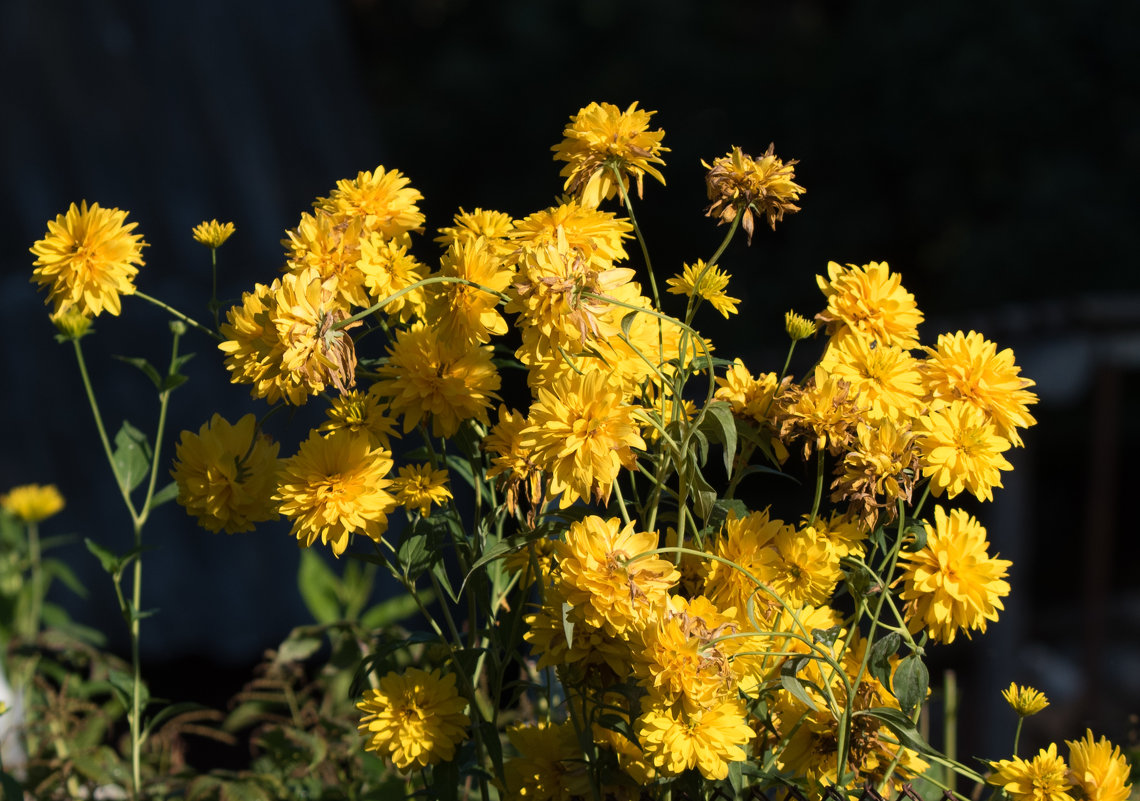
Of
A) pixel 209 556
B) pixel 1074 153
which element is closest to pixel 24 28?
pixel 209 556

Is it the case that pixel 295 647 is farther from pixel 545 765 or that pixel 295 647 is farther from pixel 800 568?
pixel 800 568

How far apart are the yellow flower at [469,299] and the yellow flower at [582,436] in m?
0.08

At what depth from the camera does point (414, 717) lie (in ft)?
2.95

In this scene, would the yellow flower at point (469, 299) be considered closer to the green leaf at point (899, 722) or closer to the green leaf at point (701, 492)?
the green leaf at point (701, 492)

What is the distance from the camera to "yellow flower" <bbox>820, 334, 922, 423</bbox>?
0.86 m

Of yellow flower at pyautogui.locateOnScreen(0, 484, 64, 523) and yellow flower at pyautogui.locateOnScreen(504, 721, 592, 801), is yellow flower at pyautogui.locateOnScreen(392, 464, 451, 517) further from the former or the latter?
yellow flower at pyautogui.locateOnScreen(0, 484, 64, 523)

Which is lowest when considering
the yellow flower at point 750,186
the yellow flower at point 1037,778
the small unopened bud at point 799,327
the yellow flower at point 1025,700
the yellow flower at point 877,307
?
the yellow flower at point 1037,778

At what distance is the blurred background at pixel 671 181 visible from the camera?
3.69 meters

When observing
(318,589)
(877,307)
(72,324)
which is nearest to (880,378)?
(877,307)

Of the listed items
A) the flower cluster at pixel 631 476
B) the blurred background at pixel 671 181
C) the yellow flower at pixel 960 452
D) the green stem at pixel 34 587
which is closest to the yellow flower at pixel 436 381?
the flower cluster at pixel 631 476

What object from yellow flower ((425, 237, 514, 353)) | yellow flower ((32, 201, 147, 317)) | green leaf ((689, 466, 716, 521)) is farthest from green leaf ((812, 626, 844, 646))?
yellow flower ((32, 201, 147, 317))

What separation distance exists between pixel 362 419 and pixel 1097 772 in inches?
24.4

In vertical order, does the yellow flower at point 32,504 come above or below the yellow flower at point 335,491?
above

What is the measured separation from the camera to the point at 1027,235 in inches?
202
